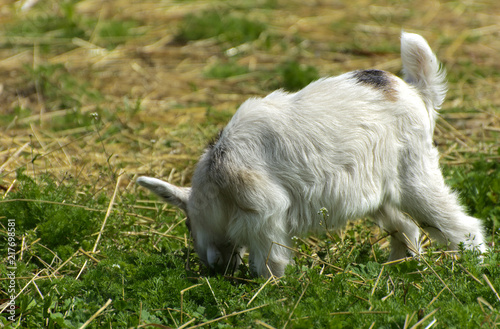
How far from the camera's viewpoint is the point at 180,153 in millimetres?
6148

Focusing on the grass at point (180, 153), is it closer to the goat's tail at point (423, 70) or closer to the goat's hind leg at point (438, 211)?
the goat's hind leg at point (438, 211)

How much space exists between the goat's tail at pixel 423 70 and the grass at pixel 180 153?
3.64ft

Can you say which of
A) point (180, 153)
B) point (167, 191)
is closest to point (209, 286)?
point (167, 191)

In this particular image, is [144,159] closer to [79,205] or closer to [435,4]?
[79,205]

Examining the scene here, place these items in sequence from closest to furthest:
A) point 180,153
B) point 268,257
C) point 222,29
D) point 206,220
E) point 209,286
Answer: point 209,286 → point 268,257 → point 206,220 → point 180,153 → point 222,29

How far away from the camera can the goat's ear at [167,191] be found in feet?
12.4

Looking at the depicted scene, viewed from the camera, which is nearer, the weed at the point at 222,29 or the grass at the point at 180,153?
the grass at the point at 180,153

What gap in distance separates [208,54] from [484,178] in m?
5.25

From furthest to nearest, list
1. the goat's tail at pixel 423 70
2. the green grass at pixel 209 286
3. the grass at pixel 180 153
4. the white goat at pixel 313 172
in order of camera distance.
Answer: the goat's tail at pixel 423 70 < the white goat at pixel 313 172 < the grass at pixel 180 153 < the green grass at pixel 209 286

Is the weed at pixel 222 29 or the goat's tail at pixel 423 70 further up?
the goat's tail at pixel 423 70

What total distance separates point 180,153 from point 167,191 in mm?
2328

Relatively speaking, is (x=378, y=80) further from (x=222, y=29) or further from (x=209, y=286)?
(x=222, y=29)

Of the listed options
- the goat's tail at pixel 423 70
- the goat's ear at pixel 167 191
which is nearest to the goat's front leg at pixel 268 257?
the goat's ear at pixel 167 191

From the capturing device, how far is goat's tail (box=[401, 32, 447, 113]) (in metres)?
4.02
